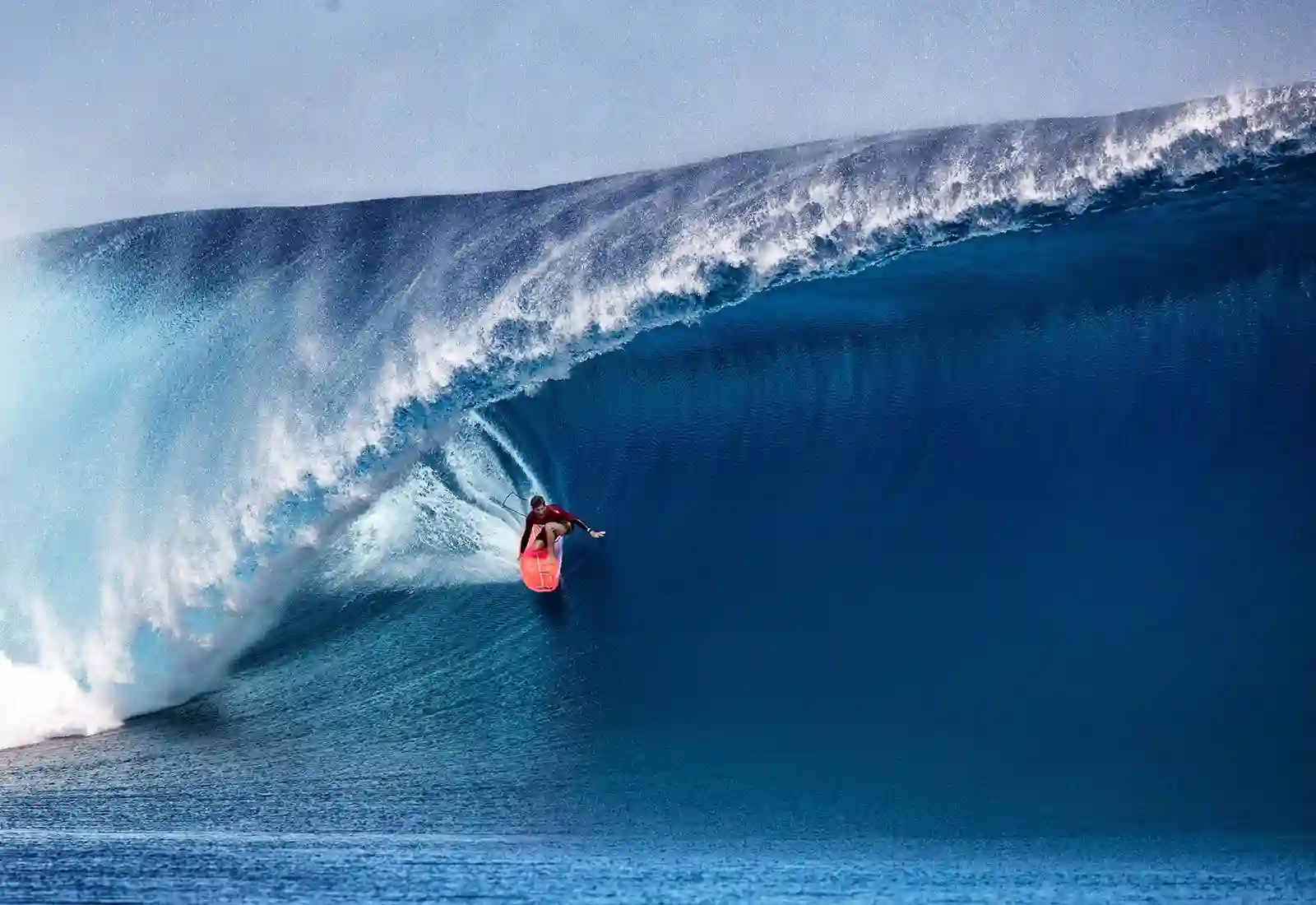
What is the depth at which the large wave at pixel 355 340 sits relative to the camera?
9359 mm

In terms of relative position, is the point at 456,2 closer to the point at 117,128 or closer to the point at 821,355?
the point at 117,128

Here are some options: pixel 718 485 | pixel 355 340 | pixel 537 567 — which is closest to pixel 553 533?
pixel 537 567

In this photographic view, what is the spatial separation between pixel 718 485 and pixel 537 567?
1538 mm

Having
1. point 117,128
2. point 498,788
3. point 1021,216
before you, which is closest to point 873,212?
point 1021,216

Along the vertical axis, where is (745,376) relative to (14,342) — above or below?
below

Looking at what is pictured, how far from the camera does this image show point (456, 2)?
39.8 feet

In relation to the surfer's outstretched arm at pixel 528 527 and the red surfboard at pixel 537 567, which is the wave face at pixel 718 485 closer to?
the red surfboard at pixel 537 567

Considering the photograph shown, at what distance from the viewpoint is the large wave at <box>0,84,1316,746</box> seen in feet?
30.7

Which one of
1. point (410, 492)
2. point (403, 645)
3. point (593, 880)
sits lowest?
point (593, 880)

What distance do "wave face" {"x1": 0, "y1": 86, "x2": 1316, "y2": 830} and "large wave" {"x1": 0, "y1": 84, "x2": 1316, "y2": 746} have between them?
0.03 m

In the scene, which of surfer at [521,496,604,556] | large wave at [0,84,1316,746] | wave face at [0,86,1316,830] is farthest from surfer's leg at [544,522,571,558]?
large wave at [0,84,1316,746]

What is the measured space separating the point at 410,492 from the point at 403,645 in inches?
59.8

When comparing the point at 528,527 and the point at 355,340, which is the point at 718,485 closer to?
the point at 528,527

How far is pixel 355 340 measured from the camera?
1087 cm
